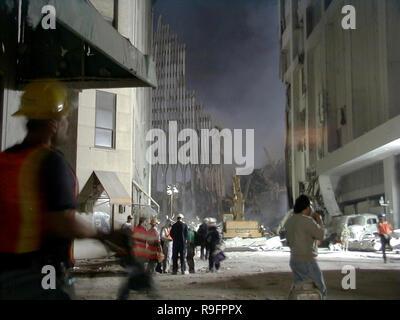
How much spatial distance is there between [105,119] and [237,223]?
12.7 meters

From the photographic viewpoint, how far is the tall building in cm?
1817

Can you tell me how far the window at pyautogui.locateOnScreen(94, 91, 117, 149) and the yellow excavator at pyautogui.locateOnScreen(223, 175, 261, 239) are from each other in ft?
39.3

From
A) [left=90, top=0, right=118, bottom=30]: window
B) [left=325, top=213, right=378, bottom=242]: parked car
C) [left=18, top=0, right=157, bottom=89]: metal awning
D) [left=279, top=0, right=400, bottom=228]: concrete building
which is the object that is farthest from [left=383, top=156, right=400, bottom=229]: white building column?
[left=18, top=0, right=157, bottom=89]: metal awning

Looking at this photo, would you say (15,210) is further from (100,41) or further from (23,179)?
(100,41)

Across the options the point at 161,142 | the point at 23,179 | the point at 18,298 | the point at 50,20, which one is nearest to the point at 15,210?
the point at 23,179

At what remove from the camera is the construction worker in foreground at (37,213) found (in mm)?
1430

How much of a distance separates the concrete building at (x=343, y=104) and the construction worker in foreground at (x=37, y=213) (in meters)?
18.3

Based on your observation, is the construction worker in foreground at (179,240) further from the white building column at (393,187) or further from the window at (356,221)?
the white building column at (393,187)

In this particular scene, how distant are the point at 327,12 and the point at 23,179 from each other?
31504 millimetres

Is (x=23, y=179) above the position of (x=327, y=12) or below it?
below

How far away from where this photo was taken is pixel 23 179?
4.82ft

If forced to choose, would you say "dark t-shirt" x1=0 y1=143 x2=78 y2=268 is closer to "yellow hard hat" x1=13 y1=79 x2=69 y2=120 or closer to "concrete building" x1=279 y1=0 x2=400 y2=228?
"yellow hard hat" x1=13 y1=79 x2=69 y2=120

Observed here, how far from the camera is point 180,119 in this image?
71.7 feet

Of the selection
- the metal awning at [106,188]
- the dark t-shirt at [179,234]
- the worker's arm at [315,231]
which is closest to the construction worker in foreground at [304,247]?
the worker's arm at [315,231]
